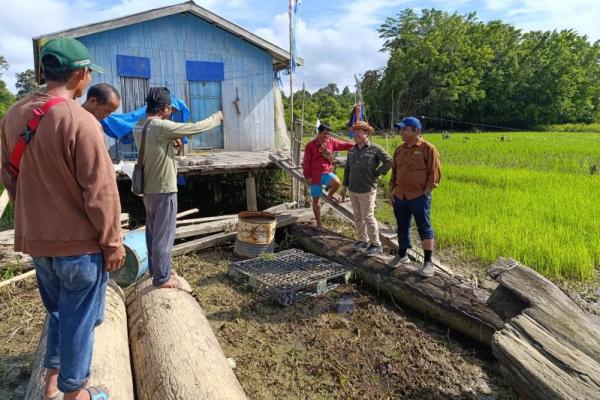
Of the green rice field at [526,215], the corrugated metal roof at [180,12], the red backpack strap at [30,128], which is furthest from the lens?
the corrugated metal roof at [180,12]

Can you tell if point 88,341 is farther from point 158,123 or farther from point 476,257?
point 476,257

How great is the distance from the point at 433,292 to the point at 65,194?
3810 mm

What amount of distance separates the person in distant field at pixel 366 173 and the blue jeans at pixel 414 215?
588 millimetres

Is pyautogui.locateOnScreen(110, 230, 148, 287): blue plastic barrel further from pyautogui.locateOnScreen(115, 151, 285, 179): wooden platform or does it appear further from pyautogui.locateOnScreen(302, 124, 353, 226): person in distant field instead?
pyautogui.locateOnScreen(115, 151, 285, 179): wooden platform

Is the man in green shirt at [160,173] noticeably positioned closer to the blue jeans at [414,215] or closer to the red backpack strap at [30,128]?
the red backpack strap at [30,128]

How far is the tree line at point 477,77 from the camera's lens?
4284cm

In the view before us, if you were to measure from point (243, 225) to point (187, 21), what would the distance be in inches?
283

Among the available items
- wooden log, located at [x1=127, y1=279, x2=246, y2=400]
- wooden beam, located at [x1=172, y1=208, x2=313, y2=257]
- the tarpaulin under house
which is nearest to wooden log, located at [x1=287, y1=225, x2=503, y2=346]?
wooden beam, located at [x1=172, y1=208, x2=313, y2=257]

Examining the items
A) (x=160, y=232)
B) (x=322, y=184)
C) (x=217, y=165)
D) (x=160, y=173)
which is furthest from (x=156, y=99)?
(x=217, y=165)

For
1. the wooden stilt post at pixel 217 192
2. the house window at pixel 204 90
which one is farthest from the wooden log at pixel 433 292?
the house window at pixel 204 90

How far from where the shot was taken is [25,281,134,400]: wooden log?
8.84 feet

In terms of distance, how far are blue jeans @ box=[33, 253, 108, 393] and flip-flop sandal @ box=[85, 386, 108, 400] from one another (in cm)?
13

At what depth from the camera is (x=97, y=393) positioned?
8.00 feet

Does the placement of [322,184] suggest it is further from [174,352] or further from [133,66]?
[133,66]
